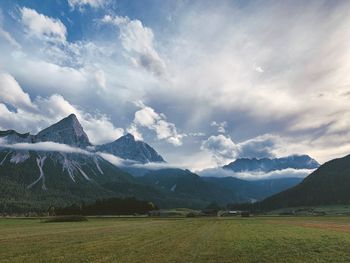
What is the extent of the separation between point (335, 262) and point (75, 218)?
146 m

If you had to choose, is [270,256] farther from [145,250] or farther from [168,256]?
[145,250]

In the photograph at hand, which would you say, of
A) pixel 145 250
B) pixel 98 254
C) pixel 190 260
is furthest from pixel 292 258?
pixel 98 254

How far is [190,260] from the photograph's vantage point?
32188 millimetres

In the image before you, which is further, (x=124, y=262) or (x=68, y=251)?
(x=68, y=251)

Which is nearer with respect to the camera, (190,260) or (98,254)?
(190,260)

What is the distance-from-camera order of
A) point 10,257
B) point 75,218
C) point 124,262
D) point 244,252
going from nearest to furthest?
point 124,262, point 10,257, point 244,252, point 75,218

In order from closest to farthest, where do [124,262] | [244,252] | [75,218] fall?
1. [124,262]
2. [244,252]
3. [75,218]

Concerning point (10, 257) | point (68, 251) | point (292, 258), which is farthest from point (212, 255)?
point (10, 257)

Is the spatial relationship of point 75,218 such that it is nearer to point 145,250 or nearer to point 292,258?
point 145,250

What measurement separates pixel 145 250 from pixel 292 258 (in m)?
15.1

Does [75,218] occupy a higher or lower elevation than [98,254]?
higher

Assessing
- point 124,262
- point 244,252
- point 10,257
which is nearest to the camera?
point 124,262

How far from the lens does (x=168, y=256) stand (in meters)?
34.6

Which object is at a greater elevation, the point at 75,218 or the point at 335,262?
the point at 75,218
